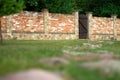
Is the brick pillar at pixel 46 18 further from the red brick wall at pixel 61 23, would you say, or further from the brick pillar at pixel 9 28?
the brick pillar at pixel 9 28

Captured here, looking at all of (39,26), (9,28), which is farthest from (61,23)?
(9,28)

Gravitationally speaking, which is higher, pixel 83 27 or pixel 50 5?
pixel 50 5

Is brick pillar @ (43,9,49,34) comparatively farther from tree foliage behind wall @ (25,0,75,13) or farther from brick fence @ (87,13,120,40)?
brick fence @ (87,13,120,40)

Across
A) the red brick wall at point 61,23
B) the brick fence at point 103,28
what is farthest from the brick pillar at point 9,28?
the brick fence at point 103,28

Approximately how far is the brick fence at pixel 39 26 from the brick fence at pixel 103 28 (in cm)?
272

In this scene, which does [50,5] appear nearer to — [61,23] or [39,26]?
[61,23]

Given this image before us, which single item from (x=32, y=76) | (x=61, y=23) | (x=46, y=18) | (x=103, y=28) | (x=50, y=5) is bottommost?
(x=103, y=28)

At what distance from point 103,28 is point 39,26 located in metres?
10.3

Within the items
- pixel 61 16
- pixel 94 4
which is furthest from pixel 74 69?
pixel 94 4

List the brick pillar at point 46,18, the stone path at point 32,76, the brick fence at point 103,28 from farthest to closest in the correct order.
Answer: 1. the brick fence at point 103,28
2. the brick pillar at point 46,18
3. the stone path at point 32,76

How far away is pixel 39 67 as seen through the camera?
8.98 metres

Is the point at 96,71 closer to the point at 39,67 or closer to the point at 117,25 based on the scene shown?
the point at 39,67

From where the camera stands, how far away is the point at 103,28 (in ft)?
153

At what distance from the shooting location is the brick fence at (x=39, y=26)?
122 feet
